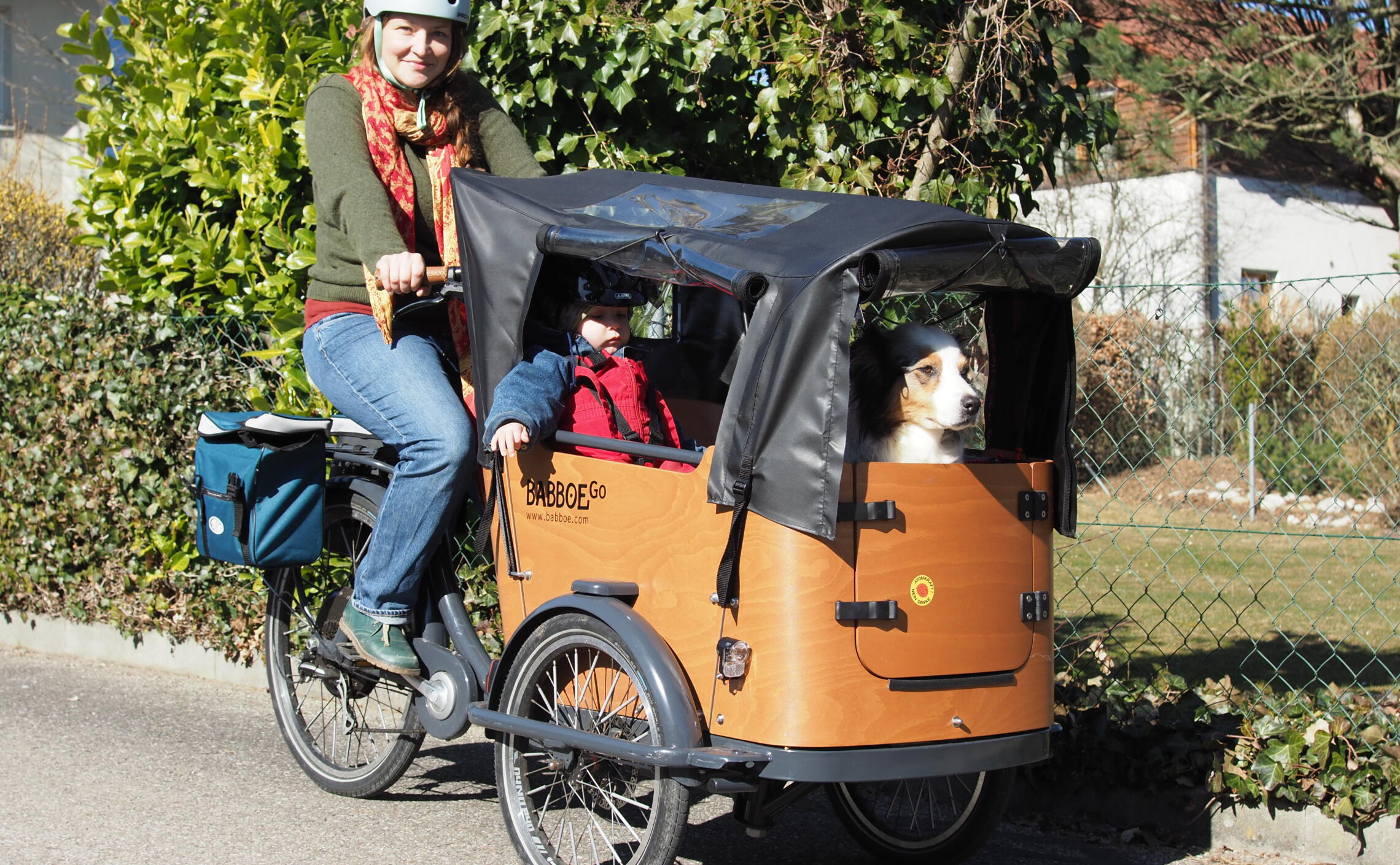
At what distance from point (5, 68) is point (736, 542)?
25.0 m

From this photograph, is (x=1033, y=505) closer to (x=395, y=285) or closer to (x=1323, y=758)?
(x=1323, y=758)

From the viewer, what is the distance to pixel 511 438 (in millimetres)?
3330

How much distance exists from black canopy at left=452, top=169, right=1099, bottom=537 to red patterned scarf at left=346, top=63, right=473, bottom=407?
0.35 m

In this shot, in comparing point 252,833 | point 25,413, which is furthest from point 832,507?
point 25,413

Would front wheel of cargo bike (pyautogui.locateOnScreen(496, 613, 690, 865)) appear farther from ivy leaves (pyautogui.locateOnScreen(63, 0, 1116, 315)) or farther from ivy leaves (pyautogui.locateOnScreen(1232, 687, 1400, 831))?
ivy leaves (pyautogui.locateOnScreen(63, 0, 1116, 315))

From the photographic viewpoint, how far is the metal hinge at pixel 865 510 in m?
2.94

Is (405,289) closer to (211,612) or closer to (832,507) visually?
(832,507)

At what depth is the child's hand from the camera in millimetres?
3328

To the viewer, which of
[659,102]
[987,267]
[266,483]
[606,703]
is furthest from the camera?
[659,102]

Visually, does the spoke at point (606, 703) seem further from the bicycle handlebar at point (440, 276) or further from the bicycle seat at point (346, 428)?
the bicycle seat at point (346, 428)

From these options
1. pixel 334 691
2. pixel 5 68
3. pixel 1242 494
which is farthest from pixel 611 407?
pixel 5 68

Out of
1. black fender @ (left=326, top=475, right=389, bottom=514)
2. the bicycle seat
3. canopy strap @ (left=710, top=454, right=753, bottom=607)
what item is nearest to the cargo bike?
canopy strap @ (left=710, top=454, right=753, bottom=607)

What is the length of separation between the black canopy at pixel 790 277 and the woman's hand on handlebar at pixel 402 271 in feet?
0.41

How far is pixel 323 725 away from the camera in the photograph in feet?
15.5
